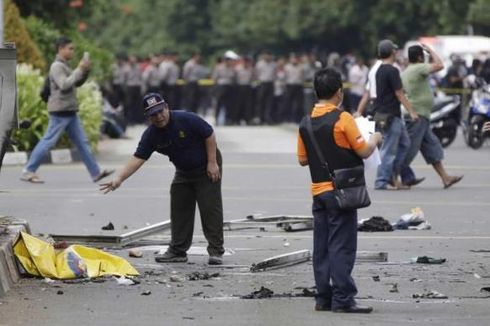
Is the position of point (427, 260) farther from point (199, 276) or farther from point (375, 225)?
point (375, 225)

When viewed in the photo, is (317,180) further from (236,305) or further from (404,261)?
(404,261)

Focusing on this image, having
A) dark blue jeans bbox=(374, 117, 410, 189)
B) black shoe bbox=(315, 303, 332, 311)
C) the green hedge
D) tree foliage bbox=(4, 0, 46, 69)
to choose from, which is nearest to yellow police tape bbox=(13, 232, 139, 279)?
black shoe bbox=(315, 303, 332, 311)

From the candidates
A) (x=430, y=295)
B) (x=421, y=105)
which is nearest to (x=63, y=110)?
(x=421, y=105)

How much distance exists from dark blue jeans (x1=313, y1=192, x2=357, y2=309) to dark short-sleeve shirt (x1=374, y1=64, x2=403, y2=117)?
938 centimetres

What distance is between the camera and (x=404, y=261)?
43.9 ft

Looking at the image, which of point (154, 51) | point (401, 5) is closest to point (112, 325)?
point (401, 5)

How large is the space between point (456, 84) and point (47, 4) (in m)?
13.4

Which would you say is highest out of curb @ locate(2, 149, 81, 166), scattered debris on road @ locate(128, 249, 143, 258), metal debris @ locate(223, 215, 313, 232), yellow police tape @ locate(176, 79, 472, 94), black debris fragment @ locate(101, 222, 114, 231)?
scattered debris on road @ locate(128, 249, 143, 258)

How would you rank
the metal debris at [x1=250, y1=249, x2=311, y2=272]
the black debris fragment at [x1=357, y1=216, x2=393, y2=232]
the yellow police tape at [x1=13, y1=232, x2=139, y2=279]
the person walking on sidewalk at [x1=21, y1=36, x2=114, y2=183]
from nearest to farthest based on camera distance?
the yellow police tape at [x1=13, y1=232, x2=139, y2=279] → the metal debris at [x1=250, y1=249, x2=311, y2=272] → the black debris fragment at [x1=357, y1=216, x2=393, y2=232] → the person walking on sidewalk at [x1=21, y1=36, x2=114, y2=183]

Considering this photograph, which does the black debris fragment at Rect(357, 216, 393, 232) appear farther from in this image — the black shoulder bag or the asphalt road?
the black shoulder bag

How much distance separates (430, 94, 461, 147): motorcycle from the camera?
97.7ft

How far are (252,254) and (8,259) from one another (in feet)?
9.23

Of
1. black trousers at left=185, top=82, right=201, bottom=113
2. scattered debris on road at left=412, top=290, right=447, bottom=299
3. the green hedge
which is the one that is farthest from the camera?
black trousers at left=185, top=82, right=201, bottom=113

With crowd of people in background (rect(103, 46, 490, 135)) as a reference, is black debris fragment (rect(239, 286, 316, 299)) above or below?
above
